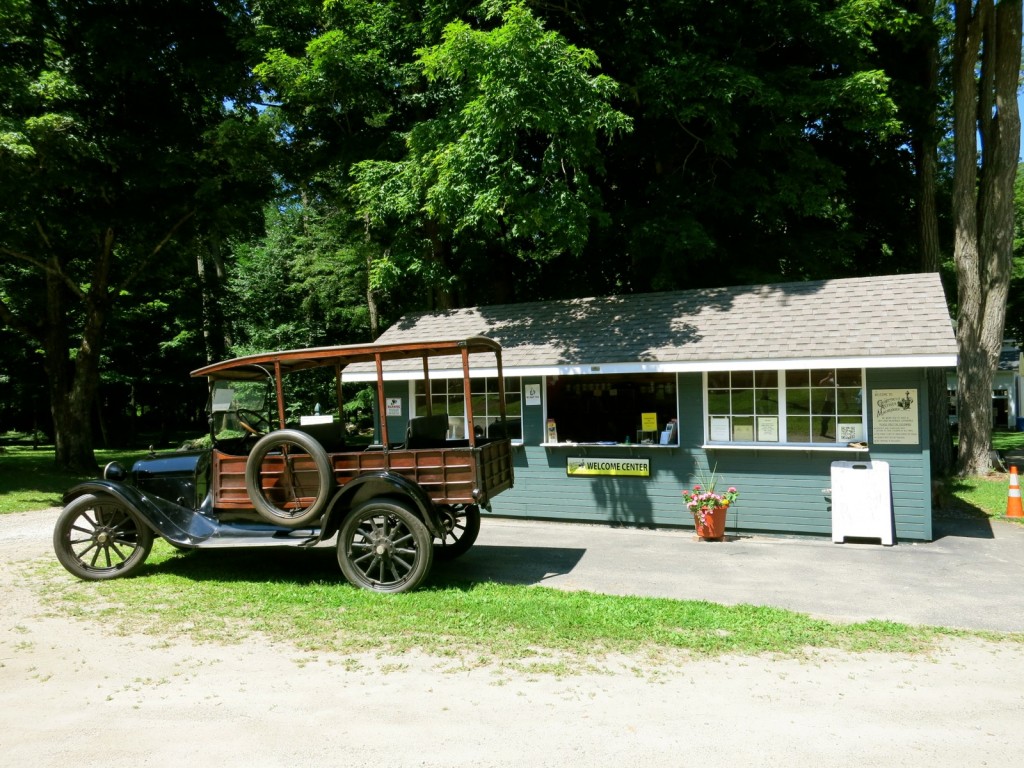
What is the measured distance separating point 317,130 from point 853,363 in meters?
12.8

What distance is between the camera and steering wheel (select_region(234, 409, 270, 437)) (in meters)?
8.27

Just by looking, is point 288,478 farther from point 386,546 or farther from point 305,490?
point 386,546

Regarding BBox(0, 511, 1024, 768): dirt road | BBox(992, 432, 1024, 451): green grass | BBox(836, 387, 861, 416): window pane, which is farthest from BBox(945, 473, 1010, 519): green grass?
BBox(0, 511, 1024, 768): dirt road

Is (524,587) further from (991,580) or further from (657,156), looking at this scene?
(657,156)

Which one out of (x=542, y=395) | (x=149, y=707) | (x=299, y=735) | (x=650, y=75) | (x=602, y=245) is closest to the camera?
(x=299, y=735)

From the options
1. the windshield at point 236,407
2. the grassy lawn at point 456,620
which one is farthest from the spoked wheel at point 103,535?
the windshield at point 236,407

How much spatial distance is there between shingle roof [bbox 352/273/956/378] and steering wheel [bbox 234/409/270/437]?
13.3ft

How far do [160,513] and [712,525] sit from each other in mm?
6422

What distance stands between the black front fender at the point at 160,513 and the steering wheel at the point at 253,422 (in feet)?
3.50

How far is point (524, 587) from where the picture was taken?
7180 millimetres

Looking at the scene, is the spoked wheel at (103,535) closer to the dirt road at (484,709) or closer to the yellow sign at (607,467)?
the dirt road at (484,709)

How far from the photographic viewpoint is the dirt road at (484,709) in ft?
12.6

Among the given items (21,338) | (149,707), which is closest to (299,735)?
(149,707)

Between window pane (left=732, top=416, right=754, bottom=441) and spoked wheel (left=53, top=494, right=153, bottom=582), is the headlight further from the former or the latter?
window pane (left=732, top=416, right=754, bottom=441)
